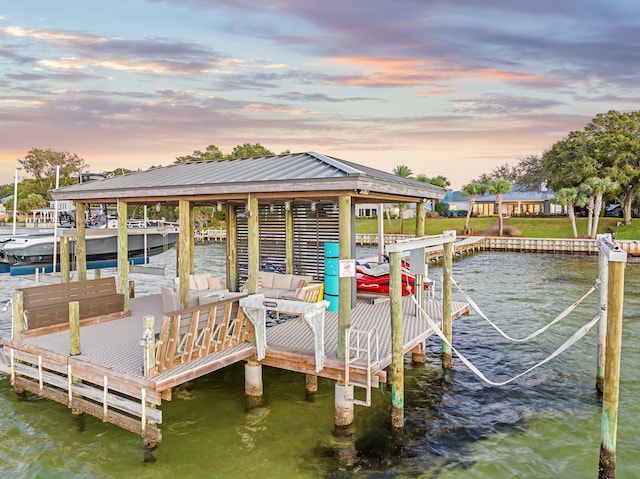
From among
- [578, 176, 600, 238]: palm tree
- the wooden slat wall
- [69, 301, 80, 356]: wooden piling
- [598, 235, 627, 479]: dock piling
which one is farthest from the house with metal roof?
[69, 301, 80, 356]: wooden piling

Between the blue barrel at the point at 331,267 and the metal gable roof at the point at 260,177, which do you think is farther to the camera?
the blue barrel at the point at 331,267

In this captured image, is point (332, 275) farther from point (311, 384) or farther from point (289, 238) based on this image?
point (311, 384)

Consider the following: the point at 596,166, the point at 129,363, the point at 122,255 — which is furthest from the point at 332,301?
the point at 596,166

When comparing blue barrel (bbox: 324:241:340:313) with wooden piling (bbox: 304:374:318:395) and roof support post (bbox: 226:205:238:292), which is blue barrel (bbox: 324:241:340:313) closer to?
wooden piling (bbox: 304:374:318:395)

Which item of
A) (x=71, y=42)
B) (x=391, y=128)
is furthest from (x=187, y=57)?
(x=391, y=128)

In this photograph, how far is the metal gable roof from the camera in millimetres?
8289

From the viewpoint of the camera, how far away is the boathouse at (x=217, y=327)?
7699mm

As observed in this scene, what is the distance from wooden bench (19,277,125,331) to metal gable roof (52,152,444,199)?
91.9 inches

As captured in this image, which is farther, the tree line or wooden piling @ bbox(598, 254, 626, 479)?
the tree line

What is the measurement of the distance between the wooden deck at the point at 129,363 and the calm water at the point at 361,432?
1.64 ft

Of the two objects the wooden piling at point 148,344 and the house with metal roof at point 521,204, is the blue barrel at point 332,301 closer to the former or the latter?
the wooden piling at point 148,344

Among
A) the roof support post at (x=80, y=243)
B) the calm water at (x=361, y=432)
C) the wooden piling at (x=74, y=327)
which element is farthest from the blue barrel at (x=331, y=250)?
the roof support post at (x=80, y=243)

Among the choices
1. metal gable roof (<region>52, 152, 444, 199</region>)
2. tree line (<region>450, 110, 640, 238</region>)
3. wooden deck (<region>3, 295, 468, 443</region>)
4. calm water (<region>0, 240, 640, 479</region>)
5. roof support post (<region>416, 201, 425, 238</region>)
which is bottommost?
calm water (<region>0, 240, 640, 479</region>)

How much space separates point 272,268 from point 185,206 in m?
4.74
